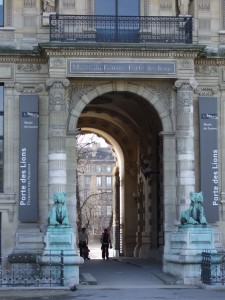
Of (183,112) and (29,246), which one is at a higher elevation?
(183,112)

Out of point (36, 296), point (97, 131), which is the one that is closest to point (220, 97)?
point (36, 296)

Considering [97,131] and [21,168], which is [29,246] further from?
[97,131]

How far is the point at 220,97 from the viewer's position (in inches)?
1276

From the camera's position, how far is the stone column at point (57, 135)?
1188 inches

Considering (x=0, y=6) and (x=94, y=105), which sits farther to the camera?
(x=94, y=105)

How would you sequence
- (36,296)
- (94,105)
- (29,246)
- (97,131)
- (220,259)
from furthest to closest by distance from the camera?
(97,131) → (94,105) → (29,246) → (220,259) → (36,296)

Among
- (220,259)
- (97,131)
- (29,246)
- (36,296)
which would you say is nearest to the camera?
(36,296)

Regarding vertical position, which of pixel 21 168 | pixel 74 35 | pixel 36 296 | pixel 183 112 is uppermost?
pixel 74 35

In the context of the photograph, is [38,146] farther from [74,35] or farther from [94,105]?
[94,105]

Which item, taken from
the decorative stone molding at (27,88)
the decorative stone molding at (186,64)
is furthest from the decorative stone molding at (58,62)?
the decorative stone molding at (186,64)

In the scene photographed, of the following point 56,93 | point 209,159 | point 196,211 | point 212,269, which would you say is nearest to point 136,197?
point 209,159

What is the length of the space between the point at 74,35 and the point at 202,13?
520 centimetres

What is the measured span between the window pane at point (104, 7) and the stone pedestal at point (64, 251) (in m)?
8.89

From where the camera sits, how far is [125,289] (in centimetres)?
2712
